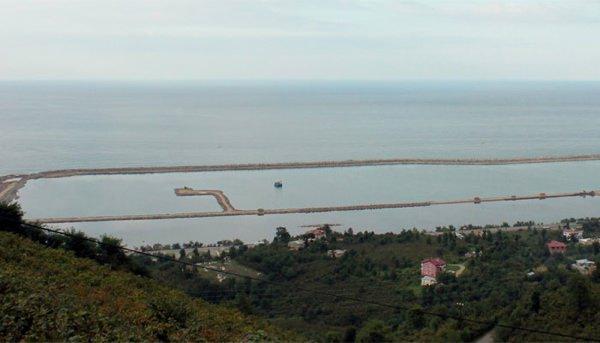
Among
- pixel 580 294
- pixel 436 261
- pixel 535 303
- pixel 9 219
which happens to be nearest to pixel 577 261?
pixel 436 261

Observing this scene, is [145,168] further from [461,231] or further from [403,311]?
[403,311]

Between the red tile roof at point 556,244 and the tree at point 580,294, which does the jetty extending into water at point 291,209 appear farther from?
the tree at point 580,294

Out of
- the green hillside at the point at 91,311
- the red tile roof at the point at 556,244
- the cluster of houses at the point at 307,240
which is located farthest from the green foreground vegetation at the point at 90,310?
the red tile roof at the point at 556,244

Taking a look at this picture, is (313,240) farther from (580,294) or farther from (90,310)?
(90,310)

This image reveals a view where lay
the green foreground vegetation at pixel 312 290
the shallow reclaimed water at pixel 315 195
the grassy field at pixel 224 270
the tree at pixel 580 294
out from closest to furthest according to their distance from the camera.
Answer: the green foreground vegetation at pixel 312 290 → the tree at pixel 580 294 → the grassy field at pixel 224 270 → the shallow reclaimed water at pixel 315 195

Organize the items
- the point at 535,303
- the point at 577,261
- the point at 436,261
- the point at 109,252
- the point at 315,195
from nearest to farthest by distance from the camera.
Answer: the point at 535,303 < the point at 109,252 < the point at 436,261 < the point at 577,261 < the point at 315,195

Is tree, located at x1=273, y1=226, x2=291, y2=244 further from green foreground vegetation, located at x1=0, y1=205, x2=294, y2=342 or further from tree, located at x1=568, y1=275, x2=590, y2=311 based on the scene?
green foreground vegetation, located at x1=0, y1=205, x2=294, y2=342

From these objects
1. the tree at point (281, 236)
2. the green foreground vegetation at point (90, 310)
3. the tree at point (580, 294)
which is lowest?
the tree at point (281, 236)

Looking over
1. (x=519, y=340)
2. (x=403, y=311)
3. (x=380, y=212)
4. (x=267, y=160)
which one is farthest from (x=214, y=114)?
(x=519, y=340)

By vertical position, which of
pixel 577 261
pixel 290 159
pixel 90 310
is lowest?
pixel 577 261
